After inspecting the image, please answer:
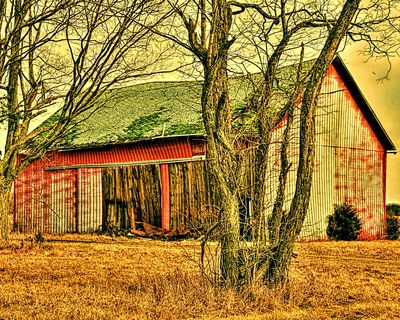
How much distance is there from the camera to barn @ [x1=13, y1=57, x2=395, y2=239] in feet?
78.6

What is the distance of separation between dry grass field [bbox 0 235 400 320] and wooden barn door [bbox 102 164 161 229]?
7759 mm

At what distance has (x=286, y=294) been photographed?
9570mm

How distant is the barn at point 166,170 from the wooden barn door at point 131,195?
0.04m

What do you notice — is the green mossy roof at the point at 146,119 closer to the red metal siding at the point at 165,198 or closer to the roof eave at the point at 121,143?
the roof eave at the point at 121,143

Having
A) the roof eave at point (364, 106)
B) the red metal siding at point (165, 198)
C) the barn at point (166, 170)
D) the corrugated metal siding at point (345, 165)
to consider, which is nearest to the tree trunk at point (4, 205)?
the barn at point (166, 170)

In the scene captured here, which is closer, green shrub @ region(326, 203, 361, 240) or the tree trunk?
the tree trunk

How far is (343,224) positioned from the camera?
2498 cm

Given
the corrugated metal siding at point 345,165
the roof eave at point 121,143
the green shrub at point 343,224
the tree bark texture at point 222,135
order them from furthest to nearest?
1. the green shrub at point 343,224
2. the corrugated metal siding at point 345,165
3. the roof eave at point 121,143
4. the tree bark texture at point 222,135

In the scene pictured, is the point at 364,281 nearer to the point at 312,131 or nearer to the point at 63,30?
the point at 312,131

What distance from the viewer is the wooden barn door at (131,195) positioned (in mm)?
24172

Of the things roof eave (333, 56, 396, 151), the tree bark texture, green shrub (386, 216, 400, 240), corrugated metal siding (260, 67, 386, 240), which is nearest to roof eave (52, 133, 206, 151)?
corrugated metal siding (260, 67, 386, 240)

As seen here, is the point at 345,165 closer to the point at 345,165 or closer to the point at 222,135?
the point at 345,165

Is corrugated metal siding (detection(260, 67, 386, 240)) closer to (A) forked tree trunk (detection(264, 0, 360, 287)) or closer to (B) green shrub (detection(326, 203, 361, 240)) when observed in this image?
(B) green shrub (detection(326, 203, 361, 240))

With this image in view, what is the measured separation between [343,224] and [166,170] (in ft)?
22.5
